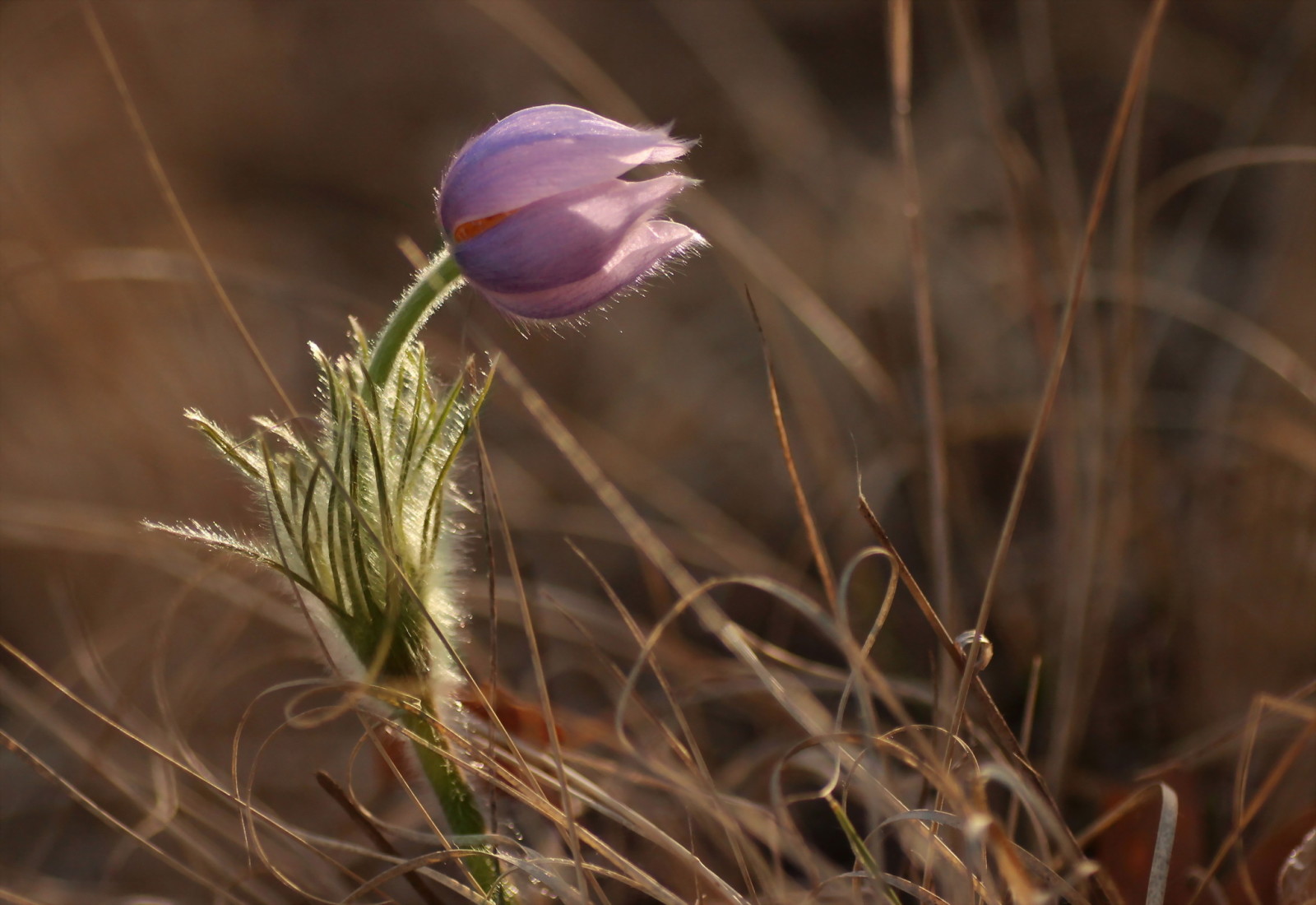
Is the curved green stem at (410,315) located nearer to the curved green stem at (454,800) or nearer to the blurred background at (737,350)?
the blurred background at (737,350)

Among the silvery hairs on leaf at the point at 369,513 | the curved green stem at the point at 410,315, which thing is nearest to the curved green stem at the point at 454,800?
the silvery hairs on leaf at the point at 369,513

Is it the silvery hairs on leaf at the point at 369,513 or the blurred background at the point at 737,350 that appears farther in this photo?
the blurred background at the point at 737,350

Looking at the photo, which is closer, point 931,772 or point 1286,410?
point 931,772

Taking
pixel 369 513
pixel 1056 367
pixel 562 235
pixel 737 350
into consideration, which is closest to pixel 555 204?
pixel 562 235

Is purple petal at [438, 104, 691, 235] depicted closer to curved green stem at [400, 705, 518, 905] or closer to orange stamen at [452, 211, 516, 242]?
orange stamen at [452, 211, 516, 242]

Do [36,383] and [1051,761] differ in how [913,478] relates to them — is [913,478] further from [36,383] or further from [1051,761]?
[36,383]

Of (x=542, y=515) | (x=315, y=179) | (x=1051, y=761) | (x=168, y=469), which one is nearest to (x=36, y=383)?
(x=168, y=469)
